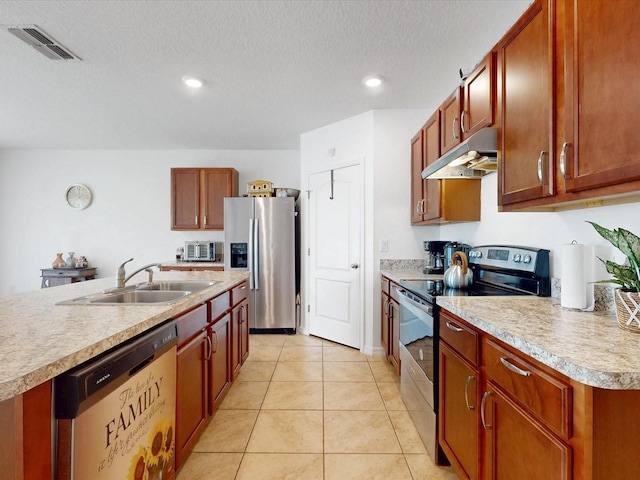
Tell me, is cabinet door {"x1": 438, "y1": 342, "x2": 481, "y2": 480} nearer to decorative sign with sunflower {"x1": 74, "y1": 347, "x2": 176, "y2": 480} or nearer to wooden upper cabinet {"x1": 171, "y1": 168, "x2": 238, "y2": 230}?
decorative sign with sunflower {"x1": 74, "y1": 347, "x2": 176, "y2": 480}

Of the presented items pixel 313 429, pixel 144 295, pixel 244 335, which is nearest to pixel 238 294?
pixel 244 335

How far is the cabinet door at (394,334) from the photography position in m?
2.49

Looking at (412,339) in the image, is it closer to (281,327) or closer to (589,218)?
(589,218)

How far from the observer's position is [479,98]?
1830 millimetres

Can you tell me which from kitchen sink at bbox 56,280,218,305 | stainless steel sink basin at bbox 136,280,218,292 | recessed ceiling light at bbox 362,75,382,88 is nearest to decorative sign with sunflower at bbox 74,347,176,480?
kitchen sink at bbox 56,280,218,305

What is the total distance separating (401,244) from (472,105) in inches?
62.7

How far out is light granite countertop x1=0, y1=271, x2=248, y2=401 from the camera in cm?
75

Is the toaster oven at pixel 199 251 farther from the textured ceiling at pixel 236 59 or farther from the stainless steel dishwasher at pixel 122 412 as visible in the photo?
the stainless steel dishwasher at pixel 122 412

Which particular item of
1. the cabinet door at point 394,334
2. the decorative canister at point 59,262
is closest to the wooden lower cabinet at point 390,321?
the cabinet door at point 394,334

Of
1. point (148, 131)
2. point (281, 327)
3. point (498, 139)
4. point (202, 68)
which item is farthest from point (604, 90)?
point (148, 131)

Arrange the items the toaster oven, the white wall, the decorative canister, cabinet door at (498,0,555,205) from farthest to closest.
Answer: the white wall, the decorative canister, the toaster oven, cabinet door at (498,0,555,205)

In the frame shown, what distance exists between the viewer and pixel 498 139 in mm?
1629

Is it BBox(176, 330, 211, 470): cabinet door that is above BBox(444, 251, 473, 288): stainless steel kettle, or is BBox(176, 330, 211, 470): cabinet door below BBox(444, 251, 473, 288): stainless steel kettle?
below

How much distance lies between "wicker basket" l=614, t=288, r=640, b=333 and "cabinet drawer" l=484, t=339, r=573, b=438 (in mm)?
386
